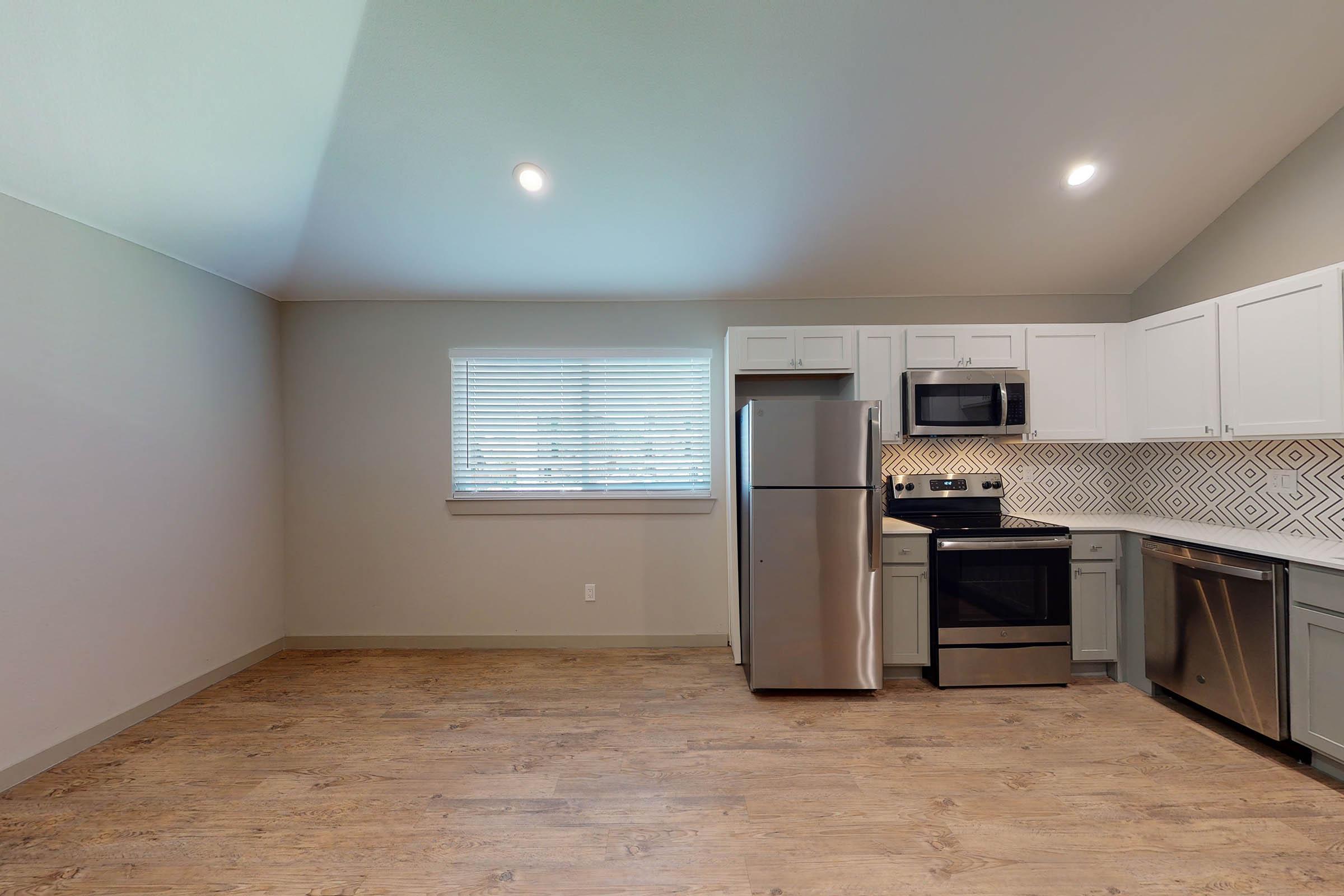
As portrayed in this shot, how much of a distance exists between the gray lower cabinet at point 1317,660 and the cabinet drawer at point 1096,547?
36.1 inches

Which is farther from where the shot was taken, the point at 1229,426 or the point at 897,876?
the point at 1229,426

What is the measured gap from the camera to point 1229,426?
9.78ft

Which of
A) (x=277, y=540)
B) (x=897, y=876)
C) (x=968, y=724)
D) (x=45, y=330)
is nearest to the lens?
(x=897, y=876)

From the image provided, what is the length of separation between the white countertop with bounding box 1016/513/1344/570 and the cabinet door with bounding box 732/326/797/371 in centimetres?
190

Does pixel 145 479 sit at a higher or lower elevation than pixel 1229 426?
lower

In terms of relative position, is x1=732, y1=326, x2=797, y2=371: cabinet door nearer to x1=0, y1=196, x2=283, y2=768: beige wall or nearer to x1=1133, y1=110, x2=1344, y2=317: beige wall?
x1=1133, y1=110, x2=1344, y2=317: beige wall

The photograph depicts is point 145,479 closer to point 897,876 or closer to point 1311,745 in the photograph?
point 897,876

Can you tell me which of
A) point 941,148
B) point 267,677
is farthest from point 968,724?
point 267,677

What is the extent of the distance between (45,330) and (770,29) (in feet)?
11.0

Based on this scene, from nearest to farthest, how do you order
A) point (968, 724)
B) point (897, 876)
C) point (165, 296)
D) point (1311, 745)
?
point (897, 876) → point (1311, 745) → point (968, 724) → point (165, 296)

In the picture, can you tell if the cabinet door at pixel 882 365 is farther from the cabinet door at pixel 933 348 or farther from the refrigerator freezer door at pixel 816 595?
the refrigerator freezer door at pixel 816 595

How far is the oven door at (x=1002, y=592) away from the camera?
331 centimetres

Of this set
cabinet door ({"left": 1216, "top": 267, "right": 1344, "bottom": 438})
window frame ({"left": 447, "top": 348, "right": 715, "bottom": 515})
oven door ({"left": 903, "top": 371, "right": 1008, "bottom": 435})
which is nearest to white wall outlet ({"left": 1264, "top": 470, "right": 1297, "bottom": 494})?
cabinet door ({"left": 1216, "top": 267, "right": 1344, "bottom": 438})

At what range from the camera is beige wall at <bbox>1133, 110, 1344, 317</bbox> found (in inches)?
110
